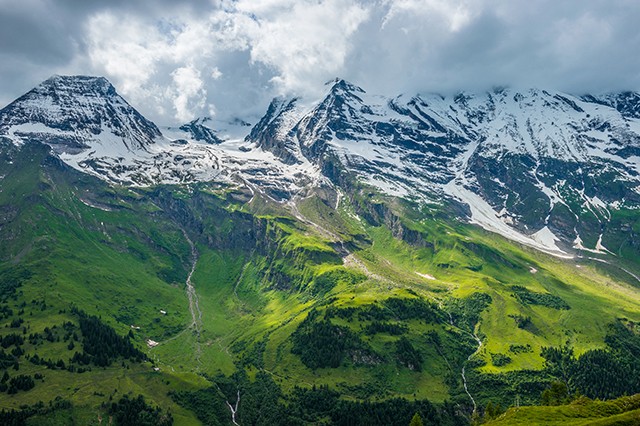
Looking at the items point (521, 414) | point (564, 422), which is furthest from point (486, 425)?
point (564, 422)

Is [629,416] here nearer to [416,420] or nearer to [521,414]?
[521,414]

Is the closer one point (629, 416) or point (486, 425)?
point (629, 416)

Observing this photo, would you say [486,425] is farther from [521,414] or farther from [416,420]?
[416,420]

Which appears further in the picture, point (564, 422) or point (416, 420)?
point (416, 420)

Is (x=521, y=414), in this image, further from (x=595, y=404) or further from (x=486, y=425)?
(x=595, y=404)

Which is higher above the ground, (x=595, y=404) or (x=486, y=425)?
(x=595, y=404)

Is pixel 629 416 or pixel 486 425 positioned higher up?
pixel 629 416

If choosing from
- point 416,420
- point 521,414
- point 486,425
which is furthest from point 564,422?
point 416,420

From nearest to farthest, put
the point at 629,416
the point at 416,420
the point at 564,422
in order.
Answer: the point at 629,416, the point at 564,422, the point at 416,420

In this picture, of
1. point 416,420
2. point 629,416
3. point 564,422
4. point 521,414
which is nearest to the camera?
point 629,416
